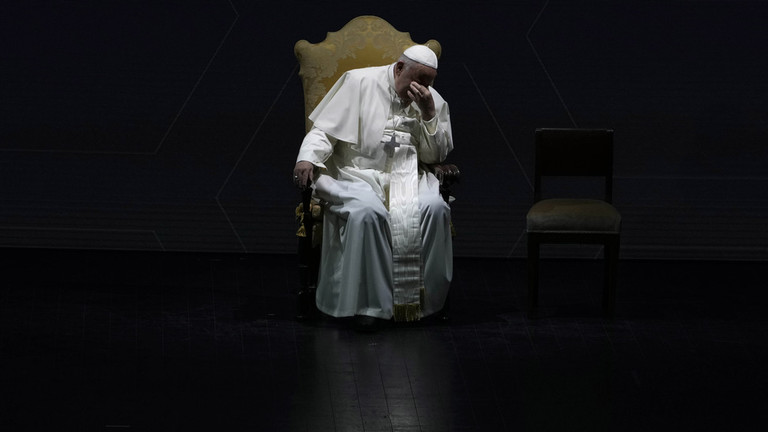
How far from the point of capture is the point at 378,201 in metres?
4.89

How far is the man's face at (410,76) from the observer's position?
16.4ft

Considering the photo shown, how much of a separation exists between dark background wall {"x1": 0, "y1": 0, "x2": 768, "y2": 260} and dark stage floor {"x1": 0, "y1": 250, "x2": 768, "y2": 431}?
0.45m

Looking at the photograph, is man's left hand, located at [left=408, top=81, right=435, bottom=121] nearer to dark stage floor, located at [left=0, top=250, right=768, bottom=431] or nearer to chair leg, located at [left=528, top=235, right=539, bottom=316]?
chair leg, located at [left=528, top=235, right=539, bottom=316]

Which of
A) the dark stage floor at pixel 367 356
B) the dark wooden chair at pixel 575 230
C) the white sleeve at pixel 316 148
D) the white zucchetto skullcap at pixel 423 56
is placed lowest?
the dark stage floor at pixel 367 356

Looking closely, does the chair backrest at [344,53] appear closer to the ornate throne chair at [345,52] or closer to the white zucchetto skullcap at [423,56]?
the ornate throne chair at [345,52]

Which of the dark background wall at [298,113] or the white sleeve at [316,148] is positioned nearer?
the white sleeve at [316,148]

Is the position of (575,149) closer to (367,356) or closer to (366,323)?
(366,323)

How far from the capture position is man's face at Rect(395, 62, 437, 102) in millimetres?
5000

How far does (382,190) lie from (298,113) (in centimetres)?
140

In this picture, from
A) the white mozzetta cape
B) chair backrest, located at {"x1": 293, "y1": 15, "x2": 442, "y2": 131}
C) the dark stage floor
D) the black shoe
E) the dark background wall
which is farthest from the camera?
the dark background wall

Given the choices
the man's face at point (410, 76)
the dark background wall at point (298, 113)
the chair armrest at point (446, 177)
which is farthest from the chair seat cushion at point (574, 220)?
the dark background wall at point (298, 113)

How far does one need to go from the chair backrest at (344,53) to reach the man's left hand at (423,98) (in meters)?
0.45

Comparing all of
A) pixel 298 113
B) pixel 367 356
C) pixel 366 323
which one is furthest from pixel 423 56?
pixel 298 113

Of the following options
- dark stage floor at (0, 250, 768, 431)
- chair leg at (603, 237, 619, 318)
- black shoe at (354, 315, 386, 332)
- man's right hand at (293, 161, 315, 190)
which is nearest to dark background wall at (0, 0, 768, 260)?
dark stage floor at (0, 250, 768, 431)
